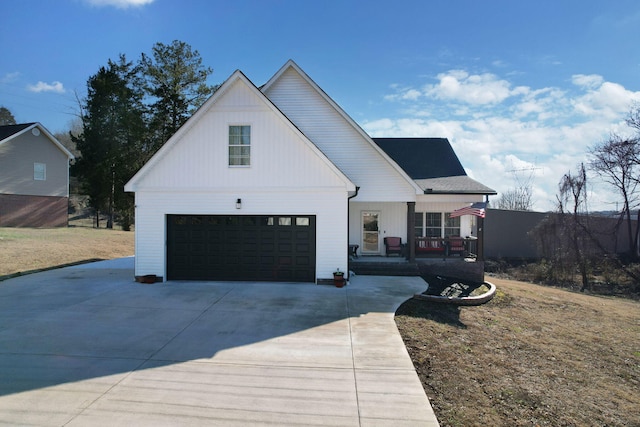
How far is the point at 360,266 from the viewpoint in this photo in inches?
550

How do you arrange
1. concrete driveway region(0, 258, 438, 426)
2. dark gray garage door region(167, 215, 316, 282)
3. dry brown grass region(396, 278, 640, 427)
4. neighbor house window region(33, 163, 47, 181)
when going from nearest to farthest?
concrete driveway region(0, 258, 438, 426)
dry brown grass region(396, 278, 640, 427)
dark gray garage door region(167, 215, 316, 282)
neighbor house window region(33, 163, 47, 181)

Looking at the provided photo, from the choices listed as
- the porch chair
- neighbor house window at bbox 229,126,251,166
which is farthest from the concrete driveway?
the porch chair

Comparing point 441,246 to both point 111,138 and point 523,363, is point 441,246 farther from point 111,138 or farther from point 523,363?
point 111,138

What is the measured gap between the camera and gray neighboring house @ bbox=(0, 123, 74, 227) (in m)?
27.6

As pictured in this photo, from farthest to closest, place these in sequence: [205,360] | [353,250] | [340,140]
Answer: [353,250]
[340,140]
[205,360]

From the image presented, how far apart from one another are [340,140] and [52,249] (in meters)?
15.3

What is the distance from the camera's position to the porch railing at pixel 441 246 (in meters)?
15.2

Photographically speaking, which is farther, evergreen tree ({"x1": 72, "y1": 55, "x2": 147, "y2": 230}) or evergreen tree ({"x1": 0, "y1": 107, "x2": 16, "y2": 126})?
evergreen tree ({"x1": 0, "y1": 107, "x2": 16, "y2": 126})

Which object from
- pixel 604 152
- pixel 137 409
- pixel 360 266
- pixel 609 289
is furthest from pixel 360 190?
pixel 604 152

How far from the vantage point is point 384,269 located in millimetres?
14023

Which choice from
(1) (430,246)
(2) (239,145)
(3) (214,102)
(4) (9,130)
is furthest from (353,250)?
(4) (9,130)

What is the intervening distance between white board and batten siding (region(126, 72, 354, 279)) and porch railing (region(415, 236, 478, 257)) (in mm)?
4705

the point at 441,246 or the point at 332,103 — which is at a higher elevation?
the point at 332,103

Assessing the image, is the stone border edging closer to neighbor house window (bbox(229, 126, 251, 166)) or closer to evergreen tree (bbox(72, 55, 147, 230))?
neighbor house window (bbox(229, 126, 251, 166))
